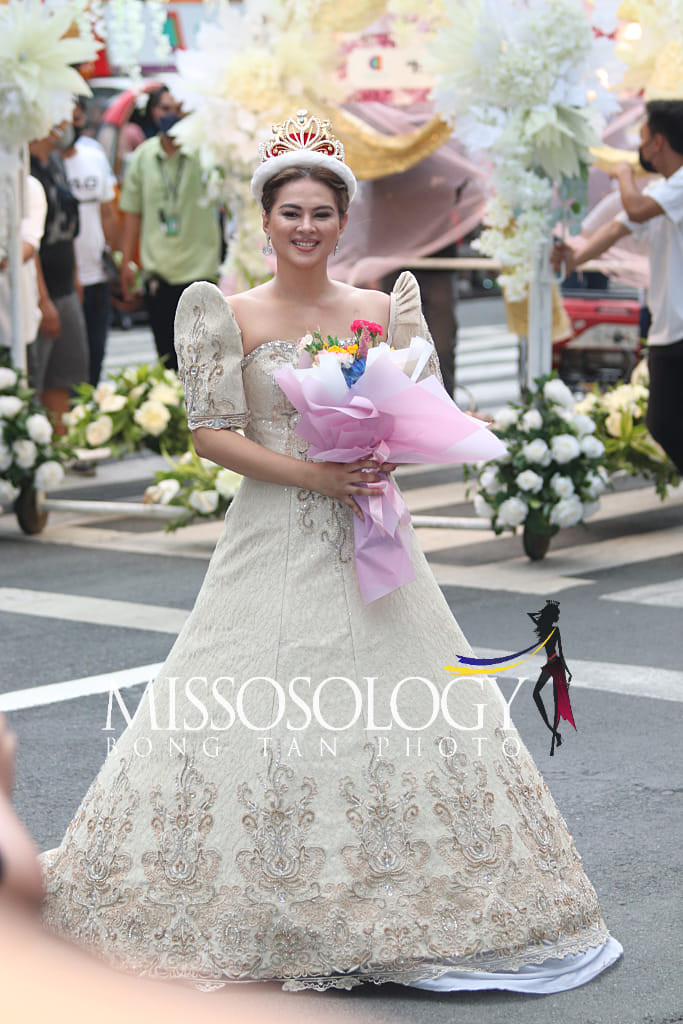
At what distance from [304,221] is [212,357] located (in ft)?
1.28

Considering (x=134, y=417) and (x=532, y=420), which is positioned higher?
(x=532, y=420)

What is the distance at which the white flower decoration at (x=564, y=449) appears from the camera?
759 centimetres

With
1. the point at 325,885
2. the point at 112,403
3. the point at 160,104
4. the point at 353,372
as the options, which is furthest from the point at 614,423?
the point at 325,885

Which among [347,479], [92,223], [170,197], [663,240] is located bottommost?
[92,223]

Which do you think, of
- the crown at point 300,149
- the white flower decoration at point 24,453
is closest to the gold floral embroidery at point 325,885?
→ the crown at point 300,149

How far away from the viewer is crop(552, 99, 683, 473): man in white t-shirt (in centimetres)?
744

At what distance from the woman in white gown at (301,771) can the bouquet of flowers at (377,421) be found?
0.19ft

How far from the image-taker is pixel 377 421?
3354 mm

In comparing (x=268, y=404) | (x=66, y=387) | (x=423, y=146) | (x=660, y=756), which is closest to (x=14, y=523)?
(x=66, y=387)

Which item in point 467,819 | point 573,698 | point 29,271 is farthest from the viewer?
point 29,271

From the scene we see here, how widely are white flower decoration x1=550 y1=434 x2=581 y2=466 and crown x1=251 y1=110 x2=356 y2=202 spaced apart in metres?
4.11

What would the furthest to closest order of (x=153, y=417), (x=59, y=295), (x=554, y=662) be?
(x=59, y=295) → (x=153, y=417) → (x=554, y=662)

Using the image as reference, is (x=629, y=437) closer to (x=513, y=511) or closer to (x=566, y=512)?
(x=566, y=512)

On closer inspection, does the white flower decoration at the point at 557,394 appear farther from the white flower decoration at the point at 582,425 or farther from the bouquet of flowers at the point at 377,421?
the bouquet of flowers at the point at 377,421
